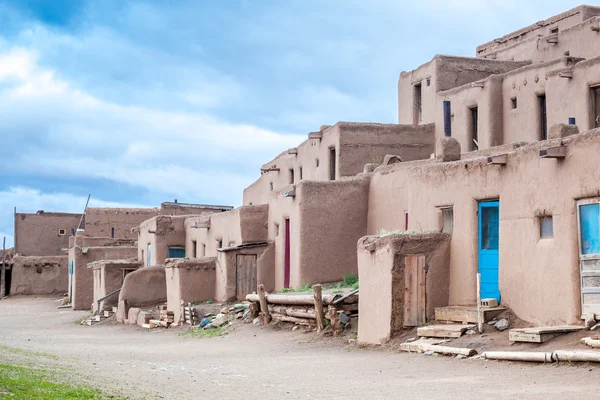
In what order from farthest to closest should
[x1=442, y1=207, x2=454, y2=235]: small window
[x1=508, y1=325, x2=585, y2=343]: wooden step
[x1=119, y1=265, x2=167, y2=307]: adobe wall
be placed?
[x1=119, y1=265, x2=167, y2=307]: adobe wall → [x1=442, y1=207, x2=454, y2=235]: small window → [x1=508, y1=325, x2=585, y2=343]: wooden step

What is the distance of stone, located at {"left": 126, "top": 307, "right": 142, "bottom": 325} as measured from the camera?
101ft

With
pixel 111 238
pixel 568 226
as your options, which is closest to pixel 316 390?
pixel 568 226

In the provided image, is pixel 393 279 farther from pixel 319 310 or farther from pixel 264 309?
pixel 264 309

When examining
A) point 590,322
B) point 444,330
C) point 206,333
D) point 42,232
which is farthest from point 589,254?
point 42,232

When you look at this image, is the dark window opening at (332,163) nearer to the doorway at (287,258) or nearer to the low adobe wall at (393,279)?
the doorway at (287,258)

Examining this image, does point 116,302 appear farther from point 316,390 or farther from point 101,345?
point 316,390

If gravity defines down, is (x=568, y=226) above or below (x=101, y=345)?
→ above

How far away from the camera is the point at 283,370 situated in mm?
15273

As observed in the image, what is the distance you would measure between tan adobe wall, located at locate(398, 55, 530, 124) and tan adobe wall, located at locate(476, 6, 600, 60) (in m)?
1.31

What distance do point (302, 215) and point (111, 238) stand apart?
85.9 feet

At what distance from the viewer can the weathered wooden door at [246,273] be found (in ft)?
94.5

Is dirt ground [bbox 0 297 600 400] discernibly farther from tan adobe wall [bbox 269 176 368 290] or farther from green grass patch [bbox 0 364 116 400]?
tan adobe wall [bbox 269 176 368 290]

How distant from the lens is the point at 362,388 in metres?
12.6

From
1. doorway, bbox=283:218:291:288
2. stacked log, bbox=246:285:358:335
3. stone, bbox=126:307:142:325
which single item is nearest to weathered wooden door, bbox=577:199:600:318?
stacked log, bbox=246:285:358:335
